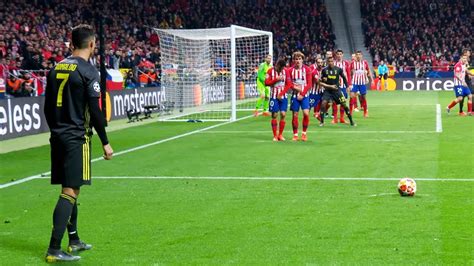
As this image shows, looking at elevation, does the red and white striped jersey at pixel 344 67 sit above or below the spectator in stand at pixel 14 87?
above

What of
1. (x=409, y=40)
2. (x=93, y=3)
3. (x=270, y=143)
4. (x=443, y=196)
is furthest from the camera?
(x=409, y=40)

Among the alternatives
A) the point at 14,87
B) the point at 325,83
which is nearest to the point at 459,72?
the point at 325,83

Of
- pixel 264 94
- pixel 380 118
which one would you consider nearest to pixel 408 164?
pixel 380 118

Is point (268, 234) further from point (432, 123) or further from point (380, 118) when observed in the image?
point (380, 118)

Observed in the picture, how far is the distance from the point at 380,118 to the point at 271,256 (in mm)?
18980

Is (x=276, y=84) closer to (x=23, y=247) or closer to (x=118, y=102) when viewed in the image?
(x=118, y=102)

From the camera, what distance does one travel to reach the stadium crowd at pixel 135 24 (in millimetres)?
29625

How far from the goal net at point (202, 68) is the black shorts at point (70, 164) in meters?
18.2

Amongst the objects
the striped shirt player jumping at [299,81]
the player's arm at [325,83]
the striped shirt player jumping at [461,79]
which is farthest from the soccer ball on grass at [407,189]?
the striped shirt player jumping at [461,79]

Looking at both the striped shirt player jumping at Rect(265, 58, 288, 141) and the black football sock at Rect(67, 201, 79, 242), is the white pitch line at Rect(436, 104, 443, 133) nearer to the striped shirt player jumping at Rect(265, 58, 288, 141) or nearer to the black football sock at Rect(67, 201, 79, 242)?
the striped shirt player jumping at Rect(265, 58, 288, 141)


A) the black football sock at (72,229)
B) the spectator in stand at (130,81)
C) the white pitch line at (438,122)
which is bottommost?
the white pitch line at (438,122)

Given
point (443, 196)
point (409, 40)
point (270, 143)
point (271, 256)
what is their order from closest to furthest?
point (271, 256) < point (443, 196) < point (270, 143) < point (409, 40)

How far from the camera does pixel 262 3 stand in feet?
197

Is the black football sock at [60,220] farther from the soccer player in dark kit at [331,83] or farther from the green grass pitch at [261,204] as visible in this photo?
the soccer player in dark kit at [331,83]
